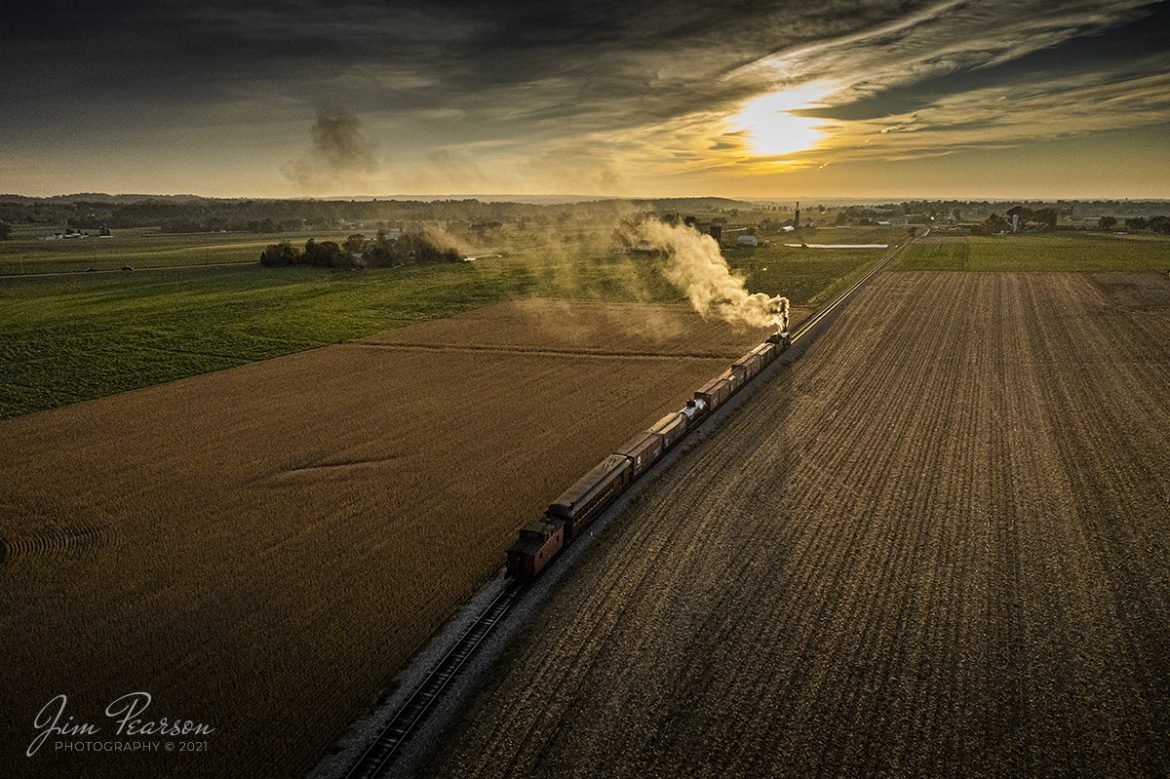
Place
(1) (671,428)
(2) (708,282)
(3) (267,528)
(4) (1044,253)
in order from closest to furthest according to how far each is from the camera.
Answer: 1. (3) (267,528)
2. (1) (671,428)
3. (2) (708,282)
4. (4) (1044,253)

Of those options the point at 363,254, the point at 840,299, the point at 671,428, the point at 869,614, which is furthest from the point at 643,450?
the point at 363,254

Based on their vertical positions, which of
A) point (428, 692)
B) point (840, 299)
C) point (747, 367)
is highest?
point (840, 299)

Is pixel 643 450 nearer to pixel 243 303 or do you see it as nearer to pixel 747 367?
pixel 747 367

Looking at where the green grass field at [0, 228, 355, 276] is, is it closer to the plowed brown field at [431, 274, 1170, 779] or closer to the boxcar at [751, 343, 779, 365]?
the boxcar at [751, 343, 779, 365]

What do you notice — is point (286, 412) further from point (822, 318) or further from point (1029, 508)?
point (822, 318)

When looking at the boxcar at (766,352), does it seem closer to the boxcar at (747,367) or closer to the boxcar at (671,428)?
the boxcar at (747,367)

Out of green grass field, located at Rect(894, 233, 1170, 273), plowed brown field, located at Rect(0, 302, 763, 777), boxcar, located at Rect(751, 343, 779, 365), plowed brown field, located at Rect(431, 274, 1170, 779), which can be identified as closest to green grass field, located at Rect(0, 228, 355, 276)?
plowed brown field, located at Rect(0, 302, 763, 777)
